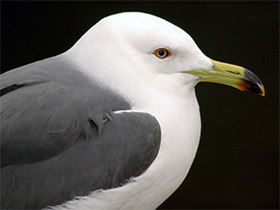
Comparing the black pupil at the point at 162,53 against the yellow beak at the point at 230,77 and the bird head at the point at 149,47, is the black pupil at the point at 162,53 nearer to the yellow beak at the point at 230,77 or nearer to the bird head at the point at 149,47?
the bird head at the point at 149,47

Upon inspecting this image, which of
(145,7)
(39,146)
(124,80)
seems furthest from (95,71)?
(145,7)

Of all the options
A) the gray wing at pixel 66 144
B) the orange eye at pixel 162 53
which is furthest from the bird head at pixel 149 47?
the gray wing at pixel 66 144

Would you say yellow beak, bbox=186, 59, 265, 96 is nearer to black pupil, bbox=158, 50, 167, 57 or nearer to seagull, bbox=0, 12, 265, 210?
seagull, bbox=0, 12, 265, 210

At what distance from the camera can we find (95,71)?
145 cm

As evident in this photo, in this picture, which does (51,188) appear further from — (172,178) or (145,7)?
(145,7)

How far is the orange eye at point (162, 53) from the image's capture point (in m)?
1.45

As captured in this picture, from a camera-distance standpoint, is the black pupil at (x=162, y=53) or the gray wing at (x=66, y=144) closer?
the gray wing at (x=66, y=144)

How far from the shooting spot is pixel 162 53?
57.2 inches

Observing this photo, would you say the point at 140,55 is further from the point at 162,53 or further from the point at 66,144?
the point at 66,144

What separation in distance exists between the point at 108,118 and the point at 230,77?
0.35 metres

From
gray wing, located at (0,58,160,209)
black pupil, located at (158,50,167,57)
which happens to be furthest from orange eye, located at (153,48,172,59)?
gray wing, located at (0,58,160,209)

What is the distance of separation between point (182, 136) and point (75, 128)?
0.91 feet

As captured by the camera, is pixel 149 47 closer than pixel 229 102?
Yes

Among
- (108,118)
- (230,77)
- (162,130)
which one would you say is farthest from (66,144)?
(230,77)
